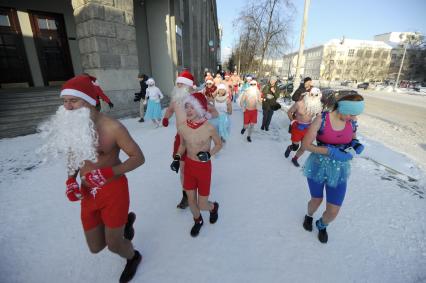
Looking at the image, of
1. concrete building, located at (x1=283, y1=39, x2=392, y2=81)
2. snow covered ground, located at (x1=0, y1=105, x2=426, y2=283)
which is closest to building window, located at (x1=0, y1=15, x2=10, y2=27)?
snow covered ground, located at (x1=0, y1=105, x2=426, y2=283)

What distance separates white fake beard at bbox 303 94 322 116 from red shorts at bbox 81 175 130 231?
3.84 meters

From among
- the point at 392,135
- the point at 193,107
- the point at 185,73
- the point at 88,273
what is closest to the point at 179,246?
the point at 88,273

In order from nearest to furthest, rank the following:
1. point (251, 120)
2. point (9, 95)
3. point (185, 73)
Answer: point (185, 73), point (251, 120), point (9, 95)

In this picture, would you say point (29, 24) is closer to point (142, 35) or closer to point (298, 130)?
point (142, 35)

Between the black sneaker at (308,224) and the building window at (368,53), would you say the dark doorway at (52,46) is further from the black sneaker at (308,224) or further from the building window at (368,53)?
the building window at (368,53)

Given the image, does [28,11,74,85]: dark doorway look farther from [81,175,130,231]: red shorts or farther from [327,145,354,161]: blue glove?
[327,145,354,161]: blue glove

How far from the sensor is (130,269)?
2.08 m

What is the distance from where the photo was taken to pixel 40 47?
889 centimetres

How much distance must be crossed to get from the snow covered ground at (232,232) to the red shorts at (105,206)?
74cm

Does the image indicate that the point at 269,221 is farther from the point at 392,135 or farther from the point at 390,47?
the point at 390,47

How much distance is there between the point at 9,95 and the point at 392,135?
44.6ft

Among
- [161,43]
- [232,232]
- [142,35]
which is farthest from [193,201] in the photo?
[142,35]

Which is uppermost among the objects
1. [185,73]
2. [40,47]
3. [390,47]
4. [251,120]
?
[390,47]

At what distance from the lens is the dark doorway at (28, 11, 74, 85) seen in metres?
8.79
